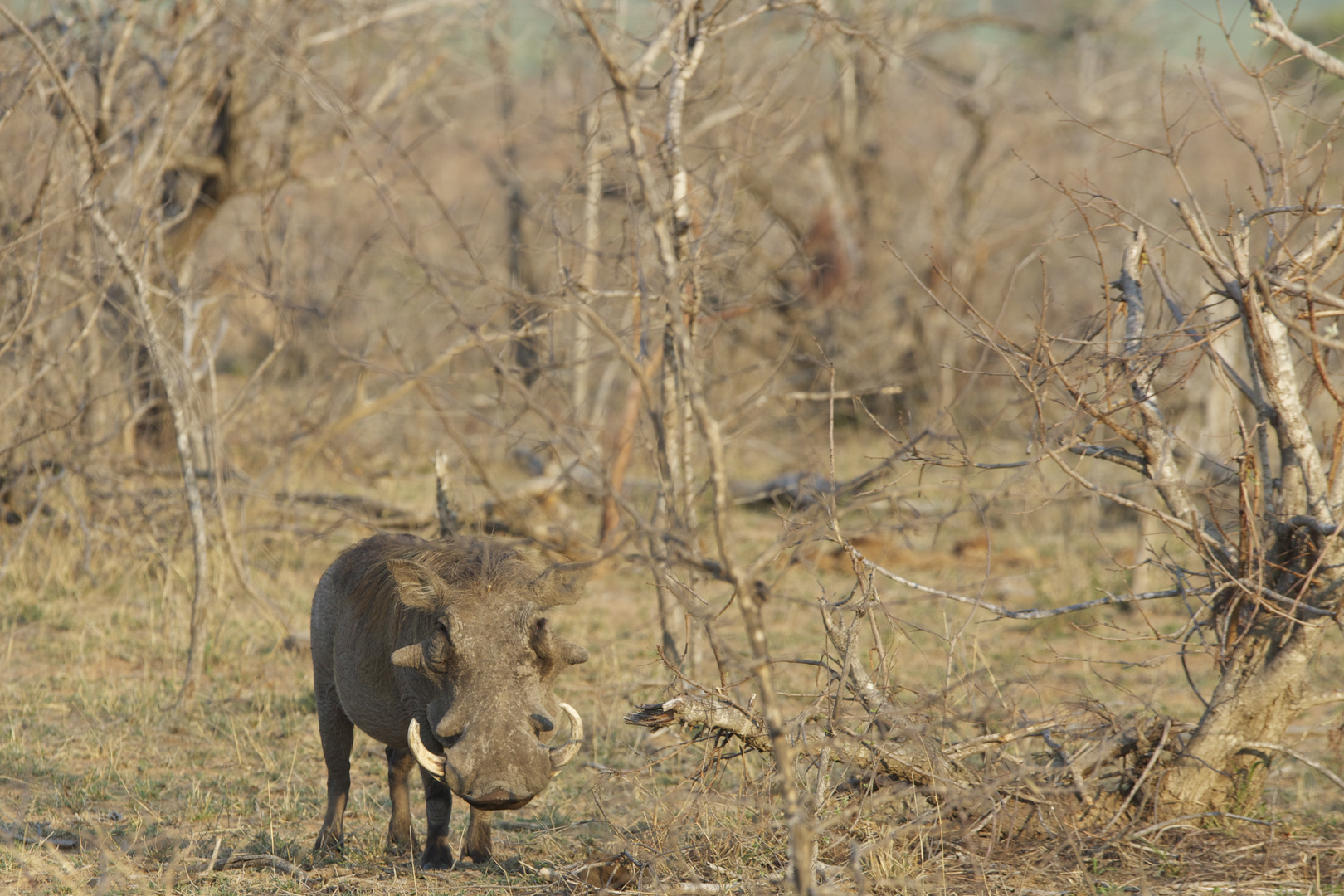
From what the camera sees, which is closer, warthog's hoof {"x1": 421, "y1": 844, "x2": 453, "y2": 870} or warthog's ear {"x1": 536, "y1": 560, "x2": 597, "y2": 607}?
warthog's ear {"x1": 536, "y1": 560, "x2": 597, "y2": 607}

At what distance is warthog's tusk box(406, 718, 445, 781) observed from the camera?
10.2ft

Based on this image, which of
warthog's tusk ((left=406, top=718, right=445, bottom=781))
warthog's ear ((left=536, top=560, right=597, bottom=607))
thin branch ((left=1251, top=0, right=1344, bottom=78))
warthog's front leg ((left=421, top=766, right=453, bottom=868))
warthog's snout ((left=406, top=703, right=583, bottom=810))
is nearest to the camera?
warthog's snout ((left=406, top=703, right=583, bottom=810))

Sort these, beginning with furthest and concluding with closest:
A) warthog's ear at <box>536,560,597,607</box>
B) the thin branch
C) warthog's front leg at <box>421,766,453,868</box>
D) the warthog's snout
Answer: warthog's front leg at <box>421,766,453,868</box> → warthog's ear at <box>536,560,597,607</box> → the thin branch → the warthog's snout

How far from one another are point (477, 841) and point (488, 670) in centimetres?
78

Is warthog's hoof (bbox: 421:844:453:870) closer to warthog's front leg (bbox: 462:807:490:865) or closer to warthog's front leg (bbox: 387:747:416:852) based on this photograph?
warthog's front leg (bbox: 462:807:490:865)

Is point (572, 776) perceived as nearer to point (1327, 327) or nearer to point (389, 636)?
point (389, 636)

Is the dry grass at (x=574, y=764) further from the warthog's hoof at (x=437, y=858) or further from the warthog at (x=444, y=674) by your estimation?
the warthog at (x=444, y=674)

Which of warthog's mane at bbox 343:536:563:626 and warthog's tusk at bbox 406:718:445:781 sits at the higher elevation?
warthog's mane at bbox 343:536:563:626

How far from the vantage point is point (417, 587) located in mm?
3438

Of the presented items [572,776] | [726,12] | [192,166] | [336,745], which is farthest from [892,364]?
[336,745]

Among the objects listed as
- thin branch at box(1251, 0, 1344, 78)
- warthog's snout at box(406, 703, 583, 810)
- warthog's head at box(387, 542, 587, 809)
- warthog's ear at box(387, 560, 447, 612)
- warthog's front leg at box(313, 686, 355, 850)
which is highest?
thin branch at box(1251, 0, 1344, 78)

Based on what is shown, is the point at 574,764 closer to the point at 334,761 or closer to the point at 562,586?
the point at 334,761

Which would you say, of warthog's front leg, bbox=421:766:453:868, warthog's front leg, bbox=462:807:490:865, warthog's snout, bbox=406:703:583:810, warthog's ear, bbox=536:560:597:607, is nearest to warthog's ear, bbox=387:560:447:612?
warthog's ear, bbox=536:560:597:607

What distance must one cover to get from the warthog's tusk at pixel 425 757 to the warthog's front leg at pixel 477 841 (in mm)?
586
